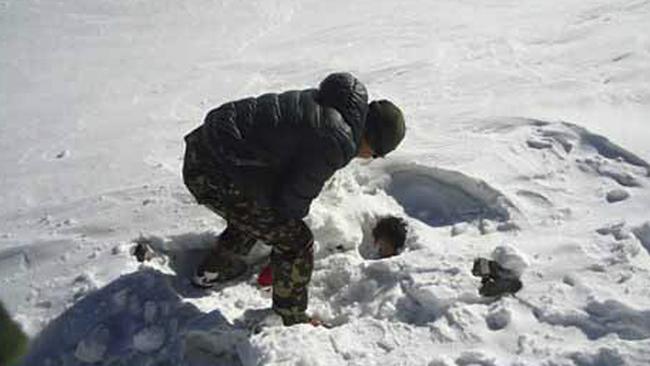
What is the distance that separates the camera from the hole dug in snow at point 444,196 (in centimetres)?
435

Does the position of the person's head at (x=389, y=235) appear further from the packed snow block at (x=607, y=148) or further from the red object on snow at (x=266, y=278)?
the packed snow block at (x=607, y=148)

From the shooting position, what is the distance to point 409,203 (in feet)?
14.9

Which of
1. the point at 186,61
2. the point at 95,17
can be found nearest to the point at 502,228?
the point at 186,61

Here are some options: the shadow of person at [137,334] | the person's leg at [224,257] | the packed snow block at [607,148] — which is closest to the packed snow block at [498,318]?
the shadow of person at [137,334]

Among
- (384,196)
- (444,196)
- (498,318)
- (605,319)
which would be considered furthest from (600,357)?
(384,196)

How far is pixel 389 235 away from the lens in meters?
4.33

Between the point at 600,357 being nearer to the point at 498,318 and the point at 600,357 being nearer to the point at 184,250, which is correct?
the point at 498,318

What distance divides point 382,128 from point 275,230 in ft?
2.11

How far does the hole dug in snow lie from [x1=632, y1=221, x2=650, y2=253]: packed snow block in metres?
0.63

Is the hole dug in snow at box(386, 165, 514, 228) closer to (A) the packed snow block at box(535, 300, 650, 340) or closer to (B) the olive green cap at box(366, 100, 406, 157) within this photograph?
(A) the packed snow block at box(535, 300, 650, 340)

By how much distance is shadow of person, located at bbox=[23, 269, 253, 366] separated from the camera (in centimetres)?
362

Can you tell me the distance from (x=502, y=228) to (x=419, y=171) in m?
0.70

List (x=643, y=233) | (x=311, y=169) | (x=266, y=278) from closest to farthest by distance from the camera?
(x=311, y=169)
(x=643, y=233)
(x=266, y=278)

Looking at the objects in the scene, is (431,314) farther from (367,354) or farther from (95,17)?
(95,17)
